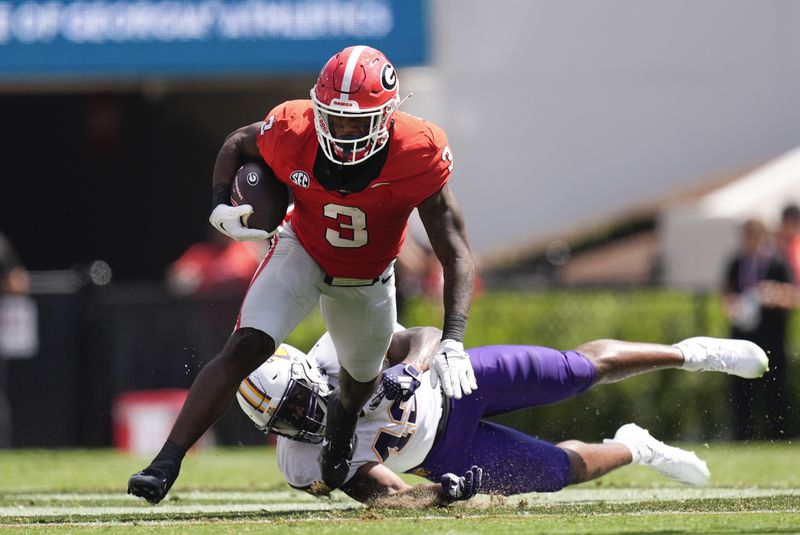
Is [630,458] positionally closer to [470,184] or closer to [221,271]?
[221,271]

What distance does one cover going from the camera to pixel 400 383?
5.39 m

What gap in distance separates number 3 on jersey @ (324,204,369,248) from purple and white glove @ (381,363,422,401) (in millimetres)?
546

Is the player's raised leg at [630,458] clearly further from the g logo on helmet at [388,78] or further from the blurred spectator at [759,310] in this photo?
the blurred spectator at [759,310]

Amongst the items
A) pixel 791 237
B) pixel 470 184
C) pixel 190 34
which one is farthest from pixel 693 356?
pixel 470 184

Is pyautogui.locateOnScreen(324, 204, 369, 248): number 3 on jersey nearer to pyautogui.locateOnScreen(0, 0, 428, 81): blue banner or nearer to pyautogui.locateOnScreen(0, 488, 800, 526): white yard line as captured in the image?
pyautogui.locateOnScreen(0, 488, 800, 526): white yard line

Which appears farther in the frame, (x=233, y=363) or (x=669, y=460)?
(x=669, y=460)

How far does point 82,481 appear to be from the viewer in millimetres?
7789

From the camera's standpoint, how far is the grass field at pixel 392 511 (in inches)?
187

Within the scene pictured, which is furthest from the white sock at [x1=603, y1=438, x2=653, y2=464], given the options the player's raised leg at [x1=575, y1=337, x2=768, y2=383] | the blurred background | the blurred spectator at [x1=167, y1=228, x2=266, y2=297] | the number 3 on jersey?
the blurred spectator at [x1=167, y1=228, x2=266, y2=297]

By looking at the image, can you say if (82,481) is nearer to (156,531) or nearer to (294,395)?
(294,395)

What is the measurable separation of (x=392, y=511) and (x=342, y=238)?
1.10 m

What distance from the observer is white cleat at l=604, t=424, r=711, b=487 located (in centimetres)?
612

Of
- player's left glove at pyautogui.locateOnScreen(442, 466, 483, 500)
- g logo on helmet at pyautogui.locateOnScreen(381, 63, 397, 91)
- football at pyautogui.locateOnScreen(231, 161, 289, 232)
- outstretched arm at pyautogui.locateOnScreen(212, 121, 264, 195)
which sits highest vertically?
g logo on helmet at pyautogui.locateOnScreen(381, 63, 397, 91)

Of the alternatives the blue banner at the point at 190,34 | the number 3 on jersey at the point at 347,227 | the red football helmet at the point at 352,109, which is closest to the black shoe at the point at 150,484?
the number 3 on jersey at the point at 347,227
